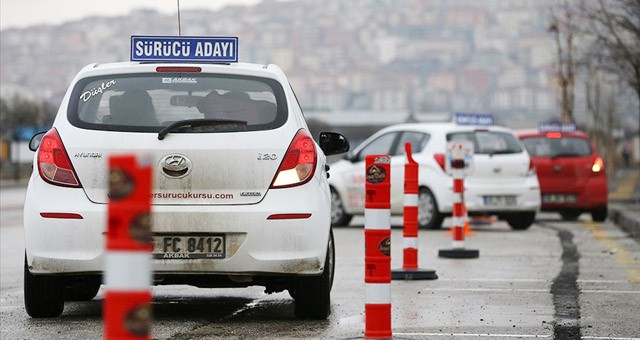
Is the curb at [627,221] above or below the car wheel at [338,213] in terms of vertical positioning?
below

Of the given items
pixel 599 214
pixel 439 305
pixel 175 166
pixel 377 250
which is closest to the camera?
pixel 377 250

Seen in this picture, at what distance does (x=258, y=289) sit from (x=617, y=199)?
24.1m

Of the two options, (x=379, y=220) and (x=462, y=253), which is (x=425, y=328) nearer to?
(x=379, y=220)

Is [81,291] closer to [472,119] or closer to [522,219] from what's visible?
[522,219]

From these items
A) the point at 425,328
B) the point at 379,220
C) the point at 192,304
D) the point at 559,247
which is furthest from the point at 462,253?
the point at 379,220

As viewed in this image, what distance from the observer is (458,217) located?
1477 centimetres

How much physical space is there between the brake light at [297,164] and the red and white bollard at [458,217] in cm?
607

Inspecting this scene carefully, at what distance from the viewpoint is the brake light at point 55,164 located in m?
8.73

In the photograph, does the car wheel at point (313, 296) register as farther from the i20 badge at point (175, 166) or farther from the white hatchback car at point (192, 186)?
the i20 badge at point (175, 166)

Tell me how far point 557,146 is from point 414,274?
12.2 m

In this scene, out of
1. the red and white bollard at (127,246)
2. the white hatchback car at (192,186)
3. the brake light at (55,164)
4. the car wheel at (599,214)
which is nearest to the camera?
the red and white bollard at (127,246)

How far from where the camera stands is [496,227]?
→ 22281 millimetres

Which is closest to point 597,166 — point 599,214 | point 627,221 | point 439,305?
point 599,214

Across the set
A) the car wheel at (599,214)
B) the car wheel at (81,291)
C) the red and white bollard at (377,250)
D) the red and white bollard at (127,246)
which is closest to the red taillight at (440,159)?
the car wheel at (599,214)
